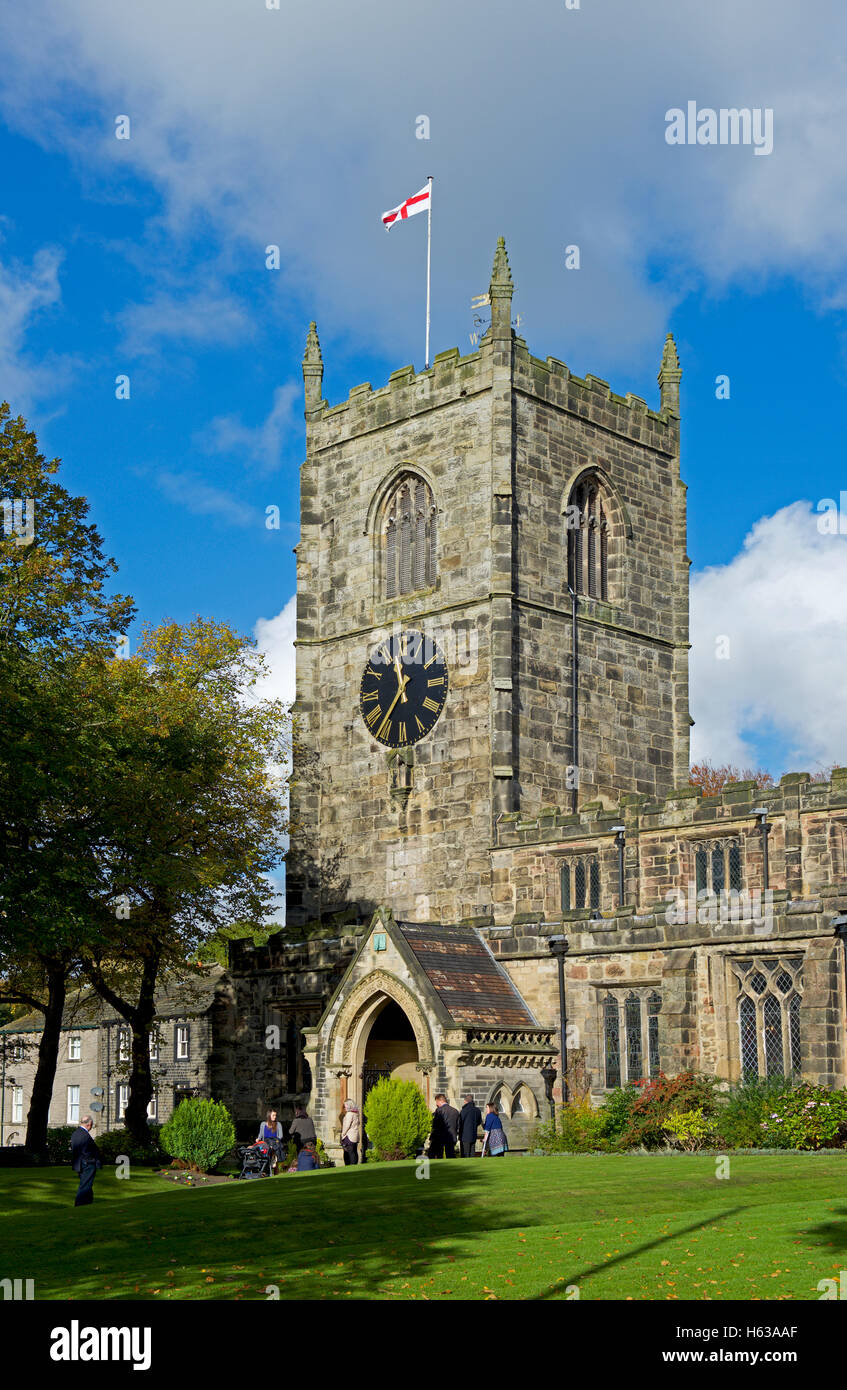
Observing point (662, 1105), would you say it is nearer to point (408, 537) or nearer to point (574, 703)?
point (574, 703)

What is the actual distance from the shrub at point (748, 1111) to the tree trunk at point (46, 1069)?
1547 centimetres

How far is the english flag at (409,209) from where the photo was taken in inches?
1811

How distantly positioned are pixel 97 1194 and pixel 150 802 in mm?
10541

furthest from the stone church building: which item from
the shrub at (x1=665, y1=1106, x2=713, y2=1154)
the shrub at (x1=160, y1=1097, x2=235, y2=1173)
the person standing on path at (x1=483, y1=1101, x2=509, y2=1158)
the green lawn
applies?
the green lawn

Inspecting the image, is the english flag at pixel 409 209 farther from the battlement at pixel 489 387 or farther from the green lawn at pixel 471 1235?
the green lawn at pixel 471 1235

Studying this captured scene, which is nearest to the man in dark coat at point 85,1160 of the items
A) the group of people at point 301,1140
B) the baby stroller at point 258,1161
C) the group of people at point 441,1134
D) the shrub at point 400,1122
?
the group of people at point 441,1134

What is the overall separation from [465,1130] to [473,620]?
682 inches

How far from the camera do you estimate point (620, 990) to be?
35.7m

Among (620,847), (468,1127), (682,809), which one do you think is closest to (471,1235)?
(468,1127)

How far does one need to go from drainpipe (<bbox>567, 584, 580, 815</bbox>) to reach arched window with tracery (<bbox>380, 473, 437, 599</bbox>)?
4.16 meters

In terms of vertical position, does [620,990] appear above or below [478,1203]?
above
